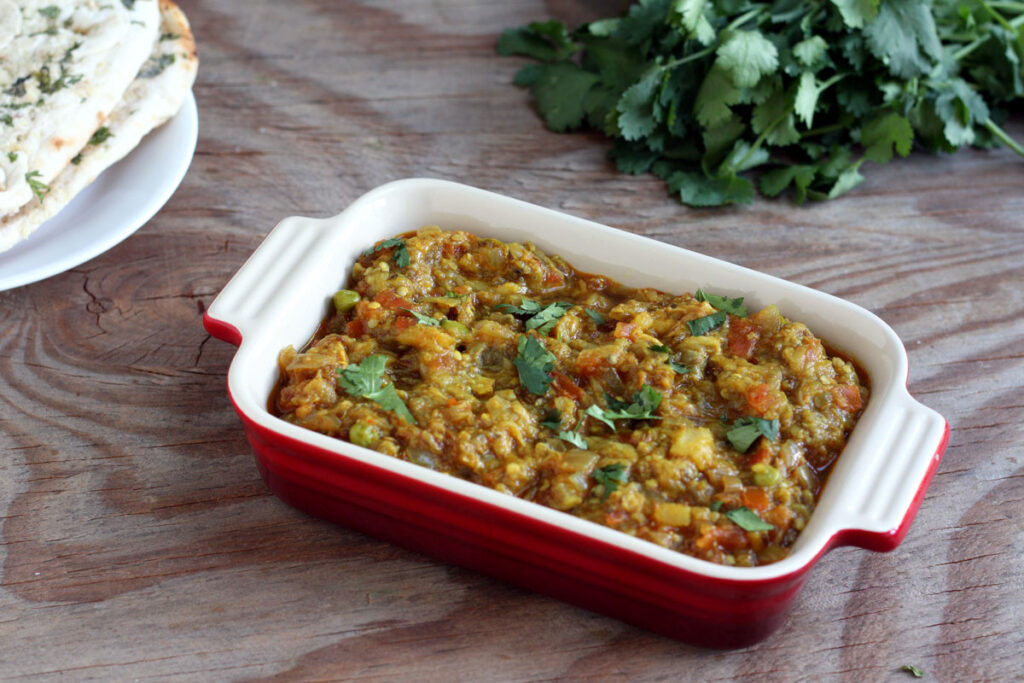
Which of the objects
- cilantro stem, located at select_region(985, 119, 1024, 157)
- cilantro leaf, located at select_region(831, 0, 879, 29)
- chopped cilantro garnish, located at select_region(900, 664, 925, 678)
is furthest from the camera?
cilantro stem, located at select_region(985, 119, 1024, 157)

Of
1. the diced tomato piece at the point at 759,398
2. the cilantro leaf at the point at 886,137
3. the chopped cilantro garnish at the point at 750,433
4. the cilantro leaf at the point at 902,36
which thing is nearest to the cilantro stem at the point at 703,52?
the cilantro leaf at the point at 902,36

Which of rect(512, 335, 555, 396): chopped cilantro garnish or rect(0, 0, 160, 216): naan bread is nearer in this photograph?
rect(512, 335, 555, 396): chopped cilantro garnish

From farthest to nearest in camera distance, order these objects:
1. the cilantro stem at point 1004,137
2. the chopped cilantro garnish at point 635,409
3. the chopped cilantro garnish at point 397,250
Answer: the cilantro stem at point 1004,137 < the chopped cilantro garnish at point 397,250 < the chopped cilantro garnish at point 635,409

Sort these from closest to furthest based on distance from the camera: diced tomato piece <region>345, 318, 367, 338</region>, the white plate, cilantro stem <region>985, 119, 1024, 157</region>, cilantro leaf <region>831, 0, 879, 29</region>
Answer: diced tomato piece <region>345, 318, 367, 338</region>
the white plate
cilantro leaf <region>831, 0, 879, 29</region>
cilantro stem <region>985, 119, 1024, 157</region>

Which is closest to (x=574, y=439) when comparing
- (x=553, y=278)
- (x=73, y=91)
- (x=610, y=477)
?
(x=610, y=477)

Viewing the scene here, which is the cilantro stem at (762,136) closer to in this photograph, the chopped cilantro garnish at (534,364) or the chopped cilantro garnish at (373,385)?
the chopped cilantro garnish at (534,364)

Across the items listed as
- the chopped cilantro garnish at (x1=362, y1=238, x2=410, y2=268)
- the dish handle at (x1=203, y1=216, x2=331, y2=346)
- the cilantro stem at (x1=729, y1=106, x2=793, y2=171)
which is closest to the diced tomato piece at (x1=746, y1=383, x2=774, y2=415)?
the chopped cilantro garnish at (x1=362, y1=238, x2=410, y2=268)

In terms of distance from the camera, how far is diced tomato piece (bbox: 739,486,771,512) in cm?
282

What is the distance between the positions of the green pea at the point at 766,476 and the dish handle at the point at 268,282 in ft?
5.00

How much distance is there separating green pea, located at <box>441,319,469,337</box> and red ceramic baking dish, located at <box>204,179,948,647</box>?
46cm

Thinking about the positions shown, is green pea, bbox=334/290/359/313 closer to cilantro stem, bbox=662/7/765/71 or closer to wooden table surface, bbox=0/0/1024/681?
wooden table surface, bbox=0/0/1024/681

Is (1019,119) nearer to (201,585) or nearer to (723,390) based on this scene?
(723,390)

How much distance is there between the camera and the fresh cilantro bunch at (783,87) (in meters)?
4.57

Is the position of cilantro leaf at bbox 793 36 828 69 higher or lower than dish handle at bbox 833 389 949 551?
higher
